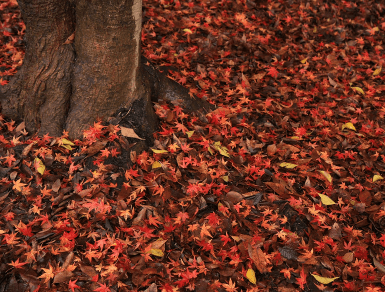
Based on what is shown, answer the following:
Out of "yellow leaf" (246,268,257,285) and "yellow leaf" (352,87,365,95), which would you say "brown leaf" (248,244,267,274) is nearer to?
"yellow leaf" (246,268,257,285)

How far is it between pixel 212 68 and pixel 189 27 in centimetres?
102

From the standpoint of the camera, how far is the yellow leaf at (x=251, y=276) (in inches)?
97.2

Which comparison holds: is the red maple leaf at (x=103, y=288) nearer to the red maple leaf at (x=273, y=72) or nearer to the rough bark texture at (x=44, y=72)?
the rough bark texture at (x=44, y=72)

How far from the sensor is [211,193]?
2.95 m

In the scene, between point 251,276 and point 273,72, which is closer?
point 251,276

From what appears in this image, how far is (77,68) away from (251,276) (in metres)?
2.26

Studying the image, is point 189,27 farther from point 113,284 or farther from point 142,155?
point 113,284

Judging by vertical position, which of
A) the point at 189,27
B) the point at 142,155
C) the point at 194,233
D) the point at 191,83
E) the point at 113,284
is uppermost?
the point at 189,27

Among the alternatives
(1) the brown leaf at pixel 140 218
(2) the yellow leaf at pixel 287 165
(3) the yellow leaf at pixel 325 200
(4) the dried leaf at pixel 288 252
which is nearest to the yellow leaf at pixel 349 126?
(2) the yellow leaf at pixel 287 165

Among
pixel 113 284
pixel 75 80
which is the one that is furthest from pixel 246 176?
pixel 75 80

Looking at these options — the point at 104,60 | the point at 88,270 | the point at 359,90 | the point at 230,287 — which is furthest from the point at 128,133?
the point at 359,90

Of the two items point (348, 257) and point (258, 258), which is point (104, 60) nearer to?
point (258, 258)

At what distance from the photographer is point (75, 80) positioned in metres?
3.04

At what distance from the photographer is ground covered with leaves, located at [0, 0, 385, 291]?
8.05 feet
